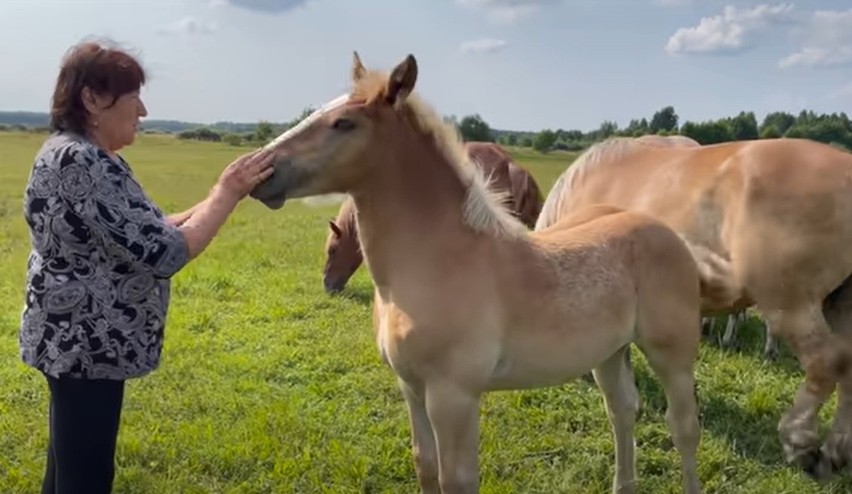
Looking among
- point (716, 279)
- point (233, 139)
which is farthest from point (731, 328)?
point (233, 139)

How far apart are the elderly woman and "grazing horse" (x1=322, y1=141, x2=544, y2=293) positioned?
5.44m

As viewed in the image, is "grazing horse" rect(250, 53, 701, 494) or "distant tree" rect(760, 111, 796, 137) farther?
"distant tree" rect(760, 111, 796, 137)

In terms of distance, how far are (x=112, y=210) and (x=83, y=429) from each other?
708 millimetres

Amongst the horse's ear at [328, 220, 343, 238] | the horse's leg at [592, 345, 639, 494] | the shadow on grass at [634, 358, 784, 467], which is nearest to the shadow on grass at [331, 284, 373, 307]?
the horse's ear at [328, 220, 343, 238]

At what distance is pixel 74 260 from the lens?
245 centimetres

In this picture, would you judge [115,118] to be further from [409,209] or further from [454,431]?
[454,431]

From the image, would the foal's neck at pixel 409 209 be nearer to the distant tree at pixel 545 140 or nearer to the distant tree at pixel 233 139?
the distant tree at pixel 545 140

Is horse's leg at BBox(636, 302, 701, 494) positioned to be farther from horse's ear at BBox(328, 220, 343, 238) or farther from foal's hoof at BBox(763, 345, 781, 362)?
horse's ear at BBox(328, 220, 343, 238)

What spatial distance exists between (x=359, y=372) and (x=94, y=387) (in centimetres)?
324

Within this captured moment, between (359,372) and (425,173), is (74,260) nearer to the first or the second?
(425,173)

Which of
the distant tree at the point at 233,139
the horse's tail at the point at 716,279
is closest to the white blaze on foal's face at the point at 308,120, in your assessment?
the horse's tail at the point at 716,279

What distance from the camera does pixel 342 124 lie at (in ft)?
9.16

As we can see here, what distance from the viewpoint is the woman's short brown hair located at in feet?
8.00

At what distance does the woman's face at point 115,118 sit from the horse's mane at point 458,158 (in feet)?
2.42
